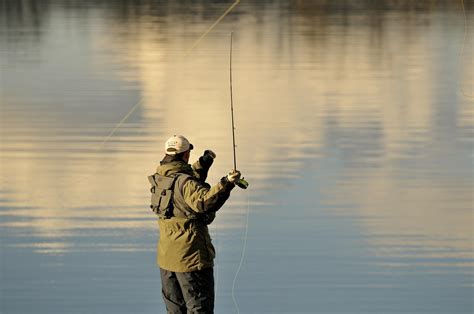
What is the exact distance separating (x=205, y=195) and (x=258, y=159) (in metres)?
5.74

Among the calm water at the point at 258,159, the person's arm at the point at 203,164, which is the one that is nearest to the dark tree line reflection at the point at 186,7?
the calm water at the point at 258,159

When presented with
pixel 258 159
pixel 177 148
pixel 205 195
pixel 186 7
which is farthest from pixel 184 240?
pixel 186 7

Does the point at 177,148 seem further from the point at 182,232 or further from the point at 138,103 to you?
the point at 138,103

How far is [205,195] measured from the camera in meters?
6.61

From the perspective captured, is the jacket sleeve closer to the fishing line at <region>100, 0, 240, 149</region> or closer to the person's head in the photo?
the person's head

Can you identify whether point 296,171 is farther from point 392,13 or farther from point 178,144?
point 392,13

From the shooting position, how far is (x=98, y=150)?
12.8 metres

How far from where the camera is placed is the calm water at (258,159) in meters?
9.41

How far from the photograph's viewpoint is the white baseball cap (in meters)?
6.80

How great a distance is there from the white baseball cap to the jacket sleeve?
19cm

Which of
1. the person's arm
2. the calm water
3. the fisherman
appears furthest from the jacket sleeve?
the calm water

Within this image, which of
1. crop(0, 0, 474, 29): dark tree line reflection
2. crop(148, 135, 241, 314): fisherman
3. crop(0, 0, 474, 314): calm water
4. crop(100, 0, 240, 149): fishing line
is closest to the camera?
crop(148, 135, 241, 314): fisherman

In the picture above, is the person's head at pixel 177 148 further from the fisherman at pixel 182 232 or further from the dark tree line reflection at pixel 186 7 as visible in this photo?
the dark tree line reflection at pixel 186 7

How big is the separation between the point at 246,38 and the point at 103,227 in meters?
8.39
